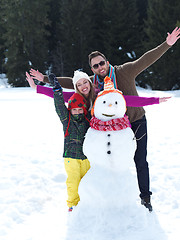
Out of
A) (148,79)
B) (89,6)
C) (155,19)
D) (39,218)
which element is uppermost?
(89,6)

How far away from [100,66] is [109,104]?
1.64ft

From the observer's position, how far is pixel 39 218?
2988 millimetres

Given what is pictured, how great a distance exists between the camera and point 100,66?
2781mm

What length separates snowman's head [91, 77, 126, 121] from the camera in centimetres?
251

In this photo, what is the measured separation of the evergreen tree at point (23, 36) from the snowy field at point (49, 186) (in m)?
13.5

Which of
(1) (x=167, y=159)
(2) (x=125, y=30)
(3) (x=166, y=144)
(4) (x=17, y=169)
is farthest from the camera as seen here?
(2) (x=125, y=30)

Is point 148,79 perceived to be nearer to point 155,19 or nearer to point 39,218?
point 155,19

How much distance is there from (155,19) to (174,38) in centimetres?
1723

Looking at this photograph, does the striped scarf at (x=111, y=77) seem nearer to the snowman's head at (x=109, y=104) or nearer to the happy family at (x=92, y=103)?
the happy family at (x=92, y=103)

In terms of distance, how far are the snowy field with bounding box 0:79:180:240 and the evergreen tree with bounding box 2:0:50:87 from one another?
44.1ft

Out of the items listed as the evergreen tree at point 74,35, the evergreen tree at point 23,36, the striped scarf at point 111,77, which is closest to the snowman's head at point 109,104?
the striped scarf at point 111,77

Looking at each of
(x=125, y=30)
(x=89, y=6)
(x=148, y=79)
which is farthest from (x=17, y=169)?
(x=89, y=6)

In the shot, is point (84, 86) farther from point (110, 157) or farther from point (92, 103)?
point (110, 157)

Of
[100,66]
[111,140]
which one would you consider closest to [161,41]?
[100,66]
